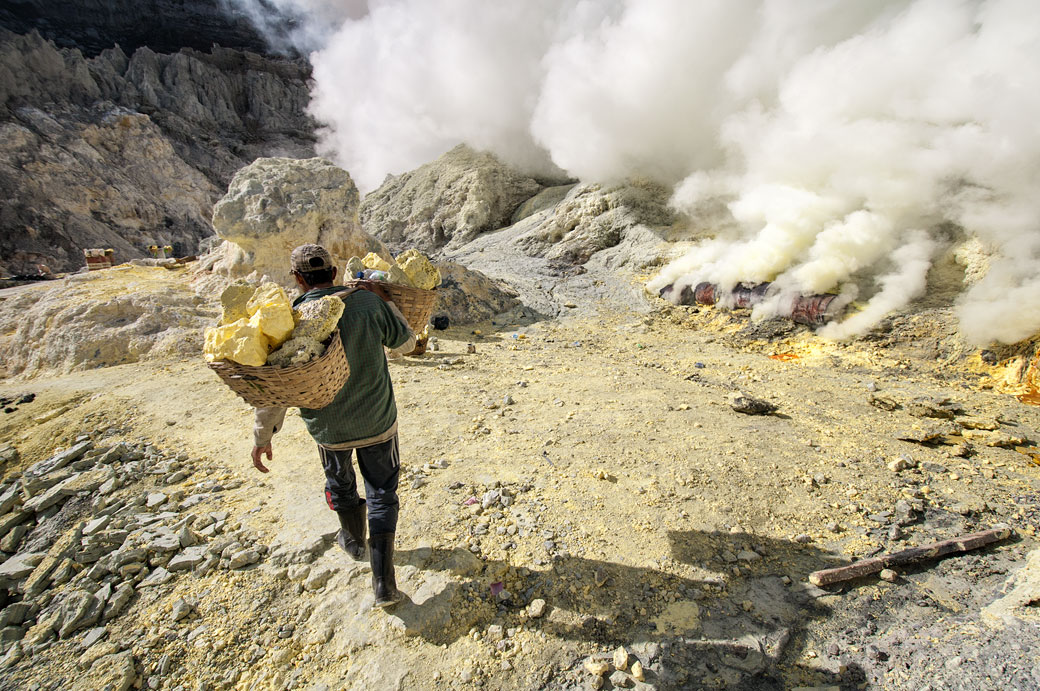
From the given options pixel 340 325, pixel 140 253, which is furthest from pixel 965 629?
pixel 140 253

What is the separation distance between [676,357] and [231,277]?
21.8 ft

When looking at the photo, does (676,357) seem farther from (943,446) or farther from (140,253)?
(140,253)

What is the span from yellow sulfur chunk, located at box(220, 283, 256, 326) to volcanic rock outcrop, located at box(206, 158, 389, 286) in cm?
551

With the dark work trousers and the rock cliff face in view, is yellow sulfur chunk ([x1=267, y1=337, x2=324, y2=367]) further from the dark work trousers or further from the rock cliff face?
the rock cliff face

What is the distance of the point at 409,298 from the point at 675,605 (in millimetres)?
1717

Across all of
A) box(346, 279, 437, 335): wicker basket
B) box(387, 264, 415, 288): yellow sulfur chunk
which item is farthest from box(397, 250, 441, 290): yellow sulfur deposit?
box(346, 279, 437, 335): wicker basket

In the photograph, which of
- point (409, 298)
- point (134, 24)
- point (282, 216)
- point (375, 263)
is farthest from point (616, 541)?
point (134, 24)

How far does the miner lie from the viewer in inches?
69.1

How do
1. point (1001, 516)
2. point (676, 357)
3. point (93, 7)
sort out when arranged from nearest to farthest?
point (1001, 516), point (676, 357), point (93, 7)

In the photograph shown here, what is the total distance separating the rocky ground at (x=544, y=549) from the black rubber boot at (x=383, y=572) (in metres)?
0.07

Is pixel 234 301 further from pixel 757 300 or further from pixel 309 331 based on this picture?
pixel 757 300

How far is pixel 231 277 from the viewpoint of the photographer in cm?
712

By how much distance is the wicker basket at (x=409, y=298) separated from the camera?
209cm

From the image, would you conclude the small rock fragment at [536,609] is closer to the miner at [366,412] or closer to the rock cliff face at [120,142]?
the miner at [366,412]
